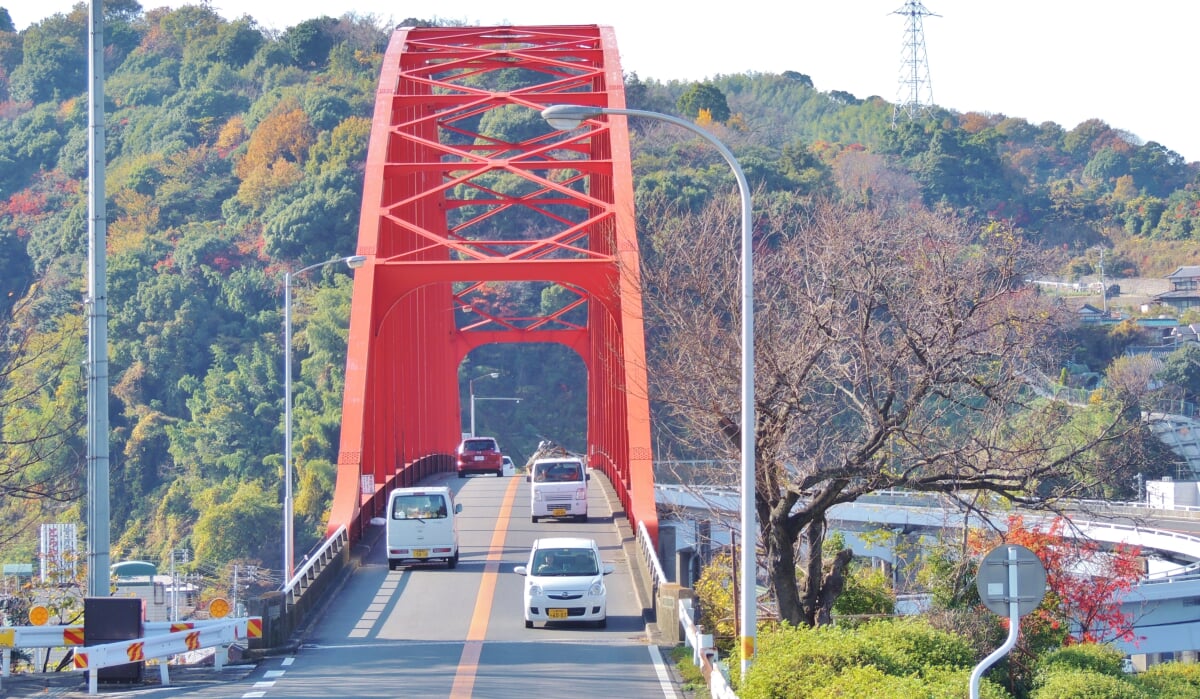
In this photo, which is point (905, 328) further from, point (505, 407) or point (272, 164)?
point (272, 164)

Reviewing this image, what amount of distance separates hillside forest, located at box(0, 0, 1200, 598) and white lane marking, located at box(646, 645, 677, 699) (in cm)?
3245

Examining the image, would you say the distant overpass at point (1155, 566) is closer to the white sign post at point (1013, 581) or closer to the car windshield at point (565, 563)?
the car windshield at point (565, 563)

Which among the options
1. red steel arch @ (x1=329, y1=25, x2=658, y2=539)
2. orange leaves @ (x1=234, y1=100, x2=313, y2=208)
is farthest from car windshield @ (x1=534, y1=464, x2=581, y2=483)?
orange leaves @ (x1=234, y1=100, x2=313, y2=208)

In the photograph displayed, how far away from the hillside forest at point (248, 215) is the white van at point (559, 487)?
21.5m

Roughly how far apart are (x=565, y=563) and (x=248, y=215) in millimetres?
64888

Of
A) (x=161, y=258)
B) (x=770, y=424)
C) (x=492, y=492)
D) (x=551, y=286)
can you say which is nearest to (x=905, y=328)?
(x=770, y=424)

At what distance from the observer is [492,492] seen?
4141 centimetres

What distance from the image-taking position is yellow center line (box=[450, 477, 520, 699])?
16.5 metres

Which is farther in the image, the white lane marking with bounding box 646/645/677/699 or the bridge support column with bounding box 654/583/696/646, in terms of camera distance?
the bridge support column with bounding box 654/583/696/646

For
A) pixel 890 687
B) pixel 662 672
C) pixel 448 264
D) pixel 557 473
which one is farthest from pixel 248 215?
pixel 890 687

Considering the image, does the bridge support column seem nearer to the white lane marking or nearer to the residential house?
the white lane marking

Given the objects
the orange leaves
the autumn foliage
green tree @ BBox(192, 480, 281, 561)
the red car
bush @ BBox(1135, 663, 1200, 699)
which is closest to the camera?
bush @ BBox(1135, 663, 1200, 699)

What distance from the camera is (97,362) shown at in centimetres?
1589

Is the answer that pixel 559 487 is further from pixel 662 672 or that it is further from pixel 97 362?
pixel 97 362
